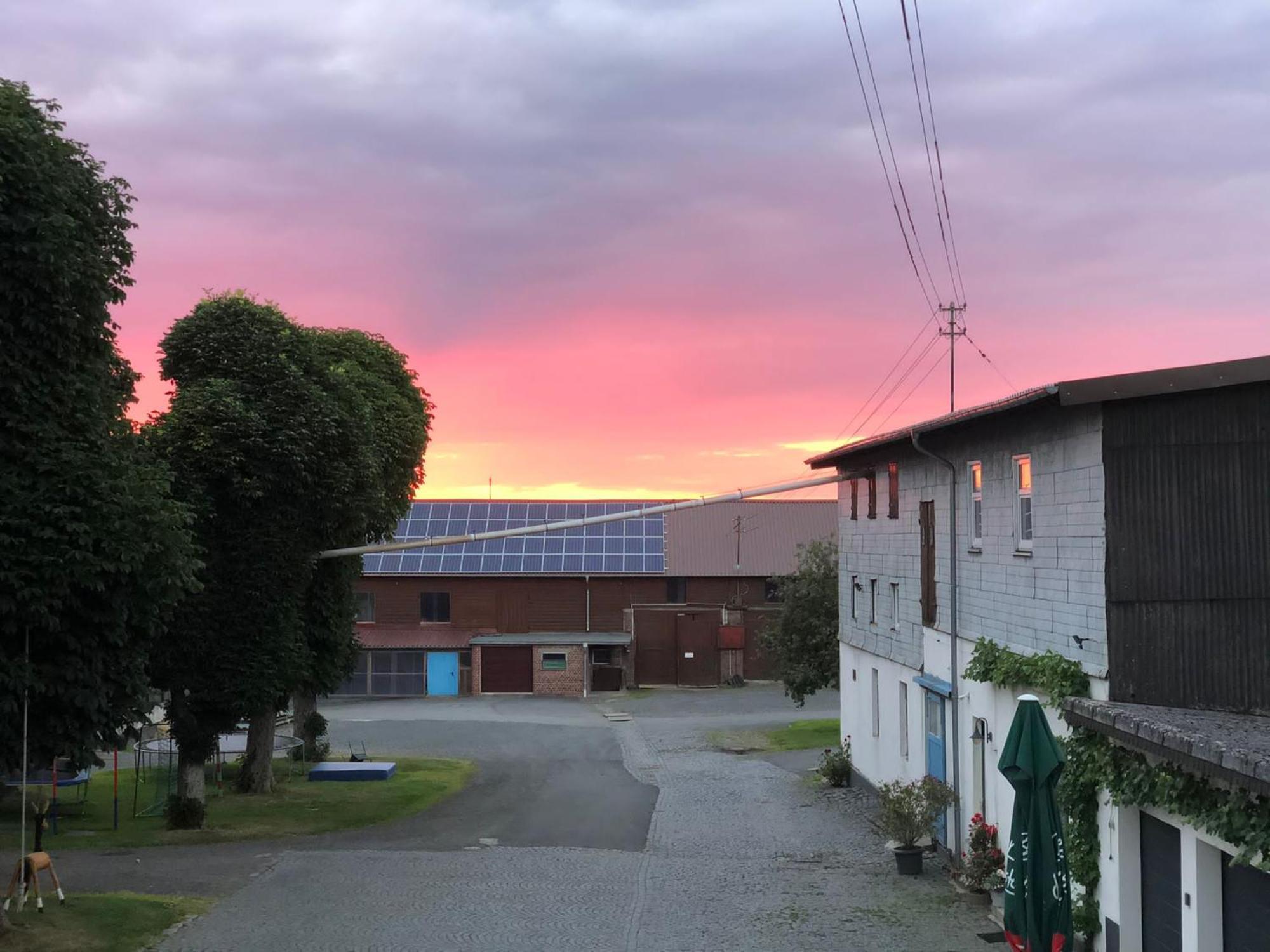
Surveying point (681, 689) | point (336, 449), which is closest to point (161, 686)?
point (336, 449)

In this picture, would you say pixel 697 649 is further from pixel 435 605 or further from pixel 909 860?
pixel 909 860

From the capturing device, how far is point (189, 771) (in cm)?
2625

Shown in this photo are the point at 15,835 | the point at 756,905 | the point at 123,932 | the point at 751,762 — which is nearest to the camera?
the point at 123,932

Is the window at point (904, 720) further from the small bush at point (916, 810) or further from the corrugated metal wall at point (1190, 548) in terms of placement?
the corrugated metal wall at point (1190, 548)

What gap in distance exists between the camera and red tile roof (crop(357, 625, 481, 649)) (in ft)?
208

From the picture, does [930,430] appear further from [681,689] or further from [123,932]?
[681,689]

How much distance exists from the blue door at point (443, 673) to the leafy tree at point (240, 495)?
3713 cm

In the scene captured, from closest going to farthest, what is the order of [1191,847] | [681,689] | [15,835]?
[1191,847] < [15,835] < [681,689]

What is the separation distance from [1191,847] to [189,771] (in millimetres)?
20091

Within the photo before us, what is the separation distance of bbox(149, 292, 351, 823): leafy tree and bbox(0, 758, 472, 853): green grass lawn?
1.16 metres

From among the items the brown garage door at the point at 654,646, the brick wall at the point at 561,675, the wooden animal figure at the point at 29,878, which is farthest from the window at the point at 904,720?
the brown garage door at the point at 654,646

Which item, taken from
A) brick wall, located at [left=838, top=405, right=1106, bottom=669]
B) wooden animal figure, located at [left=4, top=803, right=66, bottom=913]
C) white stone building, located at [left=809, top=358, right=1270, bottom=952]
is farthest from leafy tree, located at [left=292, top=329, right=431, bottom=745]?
white stone building, located at [left=809, top=358, right=1270, bottom=952]

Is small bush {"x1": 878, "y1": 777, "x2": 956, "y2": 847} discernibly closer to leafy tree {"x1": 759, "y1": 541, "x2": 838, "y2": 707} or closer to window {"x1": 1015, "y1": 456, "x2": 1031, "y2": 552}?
window {"x1": 1015, "y1": 456, "x2": 1031, "y2": 552}

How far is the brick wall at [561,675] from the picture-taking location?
62.6 m
